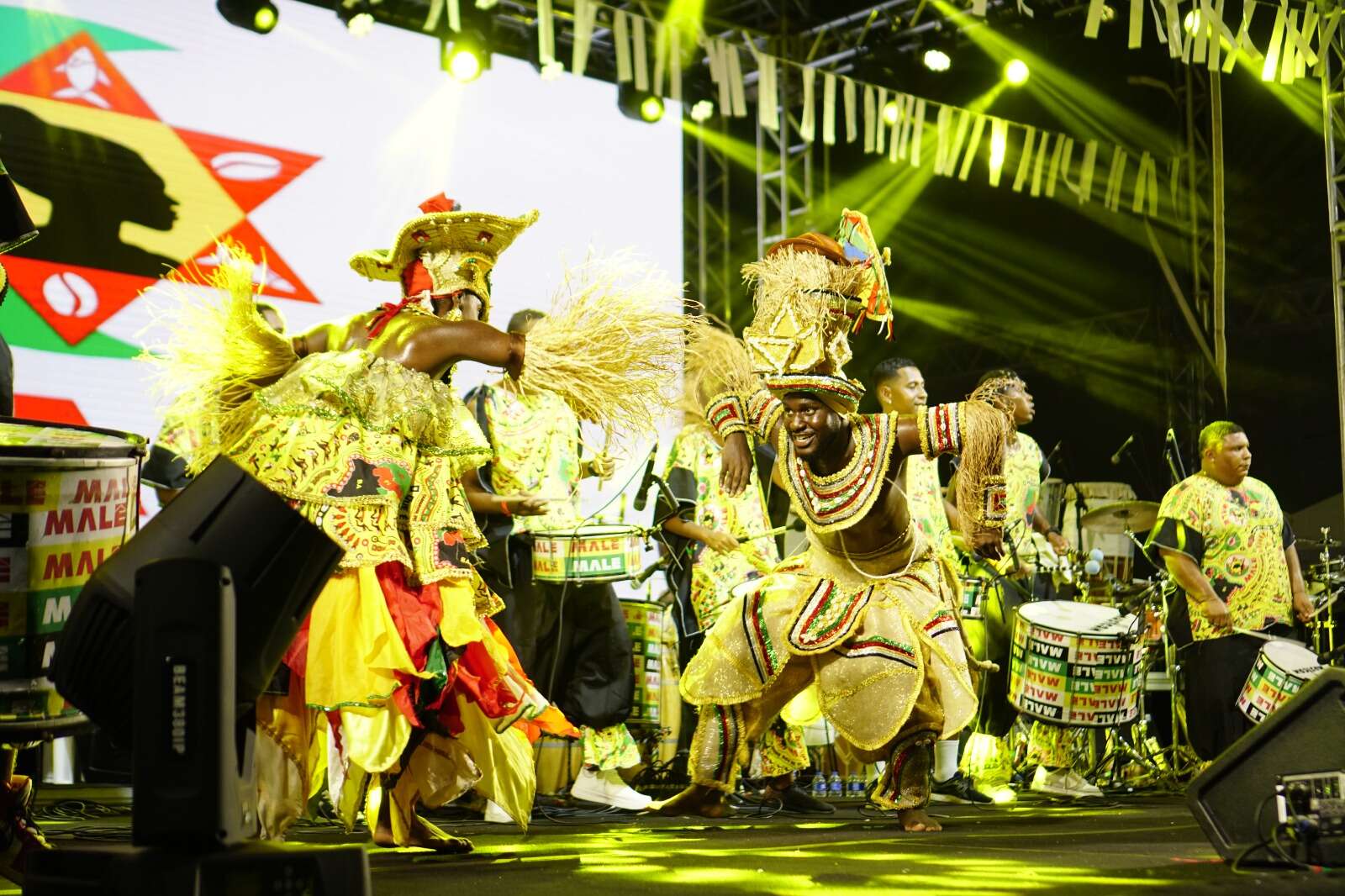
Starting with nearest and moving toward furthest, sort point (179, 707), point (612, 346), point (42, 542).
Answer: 1. point (179, 707)
2. point (42, 542)
3. point (612, 346)

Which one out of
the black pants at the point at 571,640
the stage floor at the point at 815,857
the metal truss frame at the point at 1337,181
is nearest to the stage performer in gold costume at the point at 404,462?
the stage floor at the point at 815,857

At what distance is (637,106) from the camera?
10500 mm

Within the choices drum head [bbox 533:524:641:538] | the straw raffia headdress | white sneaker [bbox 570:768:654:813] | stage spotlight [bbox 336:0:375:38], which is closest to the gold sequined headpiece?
the straw raffia headdress

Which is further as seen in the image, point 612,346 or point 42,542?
point 612,346

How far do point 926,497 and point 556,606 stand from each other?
195 centimetres

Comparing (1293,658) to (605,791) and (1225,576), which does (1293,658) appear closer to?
(1225,576)

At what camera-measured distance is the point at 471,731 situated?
4613 millimetres

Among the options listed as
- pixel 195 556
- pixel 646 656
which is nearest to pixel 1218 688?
pixel 646 656

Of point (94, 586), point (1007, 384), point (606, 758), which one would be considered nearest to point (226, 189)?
point (606, 758)

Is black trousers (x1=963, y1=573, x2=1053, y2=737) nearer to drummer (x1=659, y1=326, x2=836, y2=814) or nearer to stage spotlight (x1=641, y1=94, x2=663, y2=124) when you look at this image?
drummer (x1=659, y1=326, x2=836, y2=814)

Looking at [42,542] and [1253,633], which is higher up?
[42,542]

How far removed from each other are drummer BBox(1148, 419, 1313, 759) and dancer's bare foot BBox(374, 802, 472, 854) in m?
4.82

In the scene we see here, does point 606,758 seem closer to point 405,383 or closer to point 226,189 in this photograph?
point 405,383

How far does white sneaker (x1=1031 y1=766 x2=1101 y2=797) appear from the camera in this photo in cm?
797
